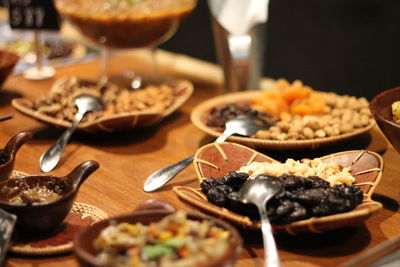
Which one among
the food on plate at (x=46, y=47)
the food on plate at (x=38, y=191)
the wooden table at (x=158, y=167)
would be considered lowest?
the food on plate at (x=46, y=47)

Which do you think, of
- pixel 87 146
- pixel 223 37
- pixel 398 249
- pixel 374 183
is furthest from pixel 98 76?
pixel 398 249

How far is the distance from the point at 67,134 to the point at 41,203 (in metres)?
0.54

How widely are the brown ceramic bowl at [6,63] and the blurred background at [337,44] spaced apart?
4.81 ft

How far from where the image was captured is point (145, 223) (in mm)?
1025

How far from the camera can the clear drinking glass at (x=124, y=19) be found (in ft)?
6.58

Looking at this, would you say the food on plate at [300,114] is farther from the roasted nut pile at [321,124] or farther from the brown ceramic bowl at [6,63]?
the brown ceramic bowl at [6,63]

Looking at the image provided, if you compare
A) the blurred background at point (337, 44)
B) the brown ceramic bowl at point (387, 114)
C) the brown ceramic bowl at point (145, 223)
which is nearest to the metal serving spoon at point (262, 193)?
the brown ceramic bowl at point (145, 223)

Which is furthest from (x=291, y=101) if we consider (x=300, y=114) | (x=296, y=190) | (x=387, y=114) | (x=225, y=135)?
(x=296, y=190)

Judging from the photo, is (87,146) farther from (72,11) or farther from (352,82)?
(352,82)

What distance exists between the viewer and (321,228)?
3.58 ft

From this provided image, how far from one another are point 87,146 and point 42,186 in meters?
0.50

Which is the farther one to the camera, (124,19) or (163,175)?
(124,19)

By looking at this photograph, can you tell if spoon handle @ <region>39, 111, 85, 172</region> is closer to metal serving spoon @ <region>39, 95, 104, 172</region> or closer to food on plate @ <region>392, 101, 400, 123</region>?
metal serving spoon @ <region>39, 95, 104, 172</region>

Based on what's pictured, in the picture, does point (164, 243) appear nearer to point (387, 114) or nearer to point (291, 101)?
point (387, 114)
